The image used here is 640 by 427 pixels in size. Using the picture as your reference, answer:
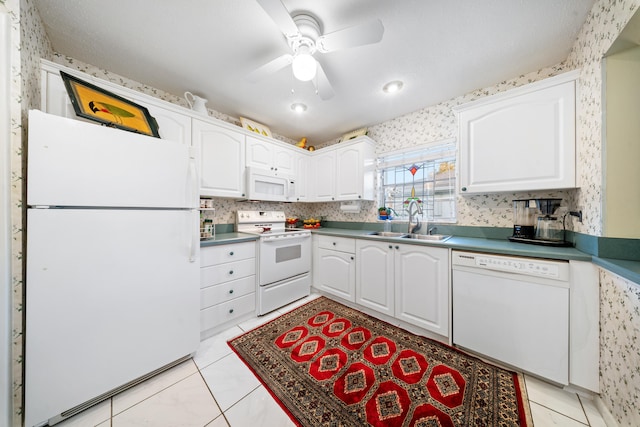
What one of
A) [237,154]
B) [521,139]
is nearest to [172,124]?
[237,154]

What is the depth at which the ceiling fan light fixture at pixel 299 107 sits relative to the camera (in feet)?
7.41

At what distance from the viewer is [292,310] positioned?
7.45ft

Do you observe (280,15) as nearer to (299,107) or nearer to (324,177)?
(299,107)

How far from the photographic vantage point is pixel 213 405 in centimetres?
118

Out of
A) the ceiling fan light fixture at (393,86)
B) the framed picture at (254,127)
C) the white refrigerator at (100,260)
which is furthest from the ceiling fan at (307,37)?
the framed picture at (254,127)

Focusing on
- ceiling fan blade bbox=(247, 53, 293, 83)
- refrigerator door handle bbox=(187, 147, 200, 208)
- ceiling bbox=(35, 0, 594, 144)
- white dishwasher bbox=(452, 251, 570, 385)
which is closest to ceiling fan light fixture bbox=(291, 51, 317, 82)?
ceiling fan blade bbox=(247, 53, 293, 83)

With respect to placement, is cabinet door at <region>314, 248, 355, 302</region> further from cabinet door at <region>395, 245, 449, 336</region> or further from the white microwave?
the white microwave

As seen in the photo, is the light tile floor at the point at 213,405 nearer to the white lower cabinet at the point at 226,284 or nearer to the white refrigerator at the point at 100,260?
the white refrigerator at the point at 100,260

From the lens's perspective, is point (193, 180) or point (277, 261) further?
point (277, 261)

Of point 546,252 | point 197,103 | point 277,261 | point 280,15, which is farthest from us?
point 277,261

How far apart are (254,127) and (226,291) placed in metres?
1.99

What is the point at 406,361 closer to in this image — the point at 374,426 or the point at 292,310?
the point at 374,426

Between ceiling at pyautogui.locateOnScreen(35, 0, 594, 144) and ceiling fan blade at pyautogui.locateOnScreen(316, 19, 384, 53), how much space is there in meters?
0.20

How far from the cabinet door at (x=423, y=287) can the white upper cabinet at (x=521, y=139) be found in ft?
2.32
